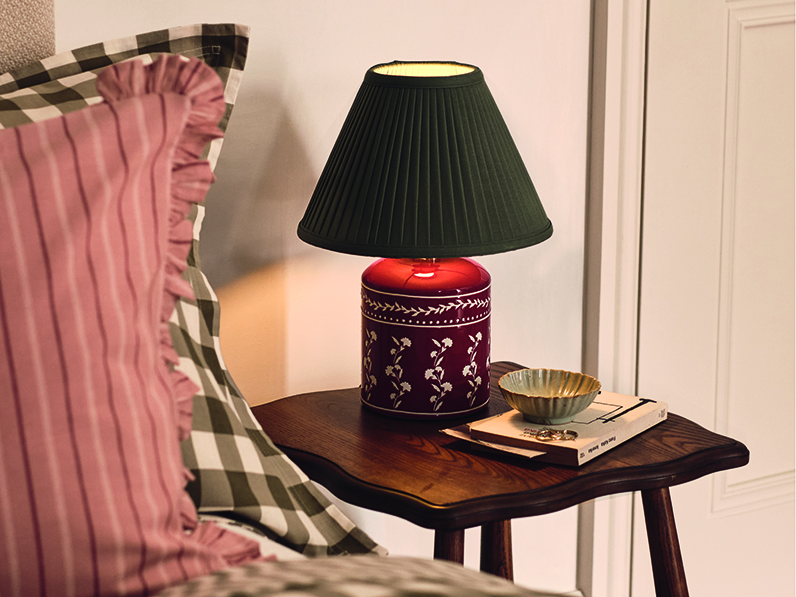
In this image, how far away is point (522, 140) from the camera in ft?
4.58

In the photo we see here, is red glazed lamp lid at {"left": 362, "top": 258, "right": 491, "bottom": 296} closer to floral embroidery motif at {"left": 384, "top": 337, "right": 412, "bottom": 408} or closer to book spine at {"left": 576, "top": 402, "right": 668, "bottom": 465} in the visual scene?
floral embroidery motif at {"left": 384, "top": 337, "right": 412, "bottom": 408}

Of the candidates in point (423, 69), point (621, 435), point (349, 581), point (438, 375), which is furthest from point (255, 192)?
point (349, 581)

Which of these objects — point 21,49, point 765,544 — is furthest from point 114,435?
point 765,544

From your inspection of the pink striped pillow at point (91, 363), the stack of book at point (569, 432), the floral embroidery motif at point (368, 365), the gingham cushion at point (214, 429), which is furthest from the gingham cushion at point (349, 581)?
the floral embroidery motif at point (368, 365)

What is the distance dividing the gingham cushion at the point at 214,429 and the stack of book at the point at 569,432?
0.22 m

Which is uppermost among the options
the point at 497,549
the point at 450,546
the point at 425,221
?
the point at 425,221

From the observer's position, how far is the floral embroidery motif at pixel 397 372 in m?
1.03

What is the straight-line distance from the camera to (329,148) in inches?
50.0

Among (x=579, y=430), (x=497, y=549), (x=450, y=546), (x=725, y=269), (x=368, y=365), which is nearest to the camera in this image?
Answer: (x=450, y=546)

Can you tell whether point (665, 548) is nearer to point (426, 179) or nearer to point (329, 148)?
point (426, 179)

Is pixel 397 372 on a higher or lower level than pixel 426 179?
lower

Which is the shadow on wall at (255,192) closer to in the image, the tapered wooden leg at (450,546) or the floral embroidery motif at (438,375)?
the floral embroidery motif at (438,375)

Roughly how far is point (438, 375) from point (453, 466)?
140mm

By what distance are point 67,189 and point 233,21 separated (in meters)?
0.71
